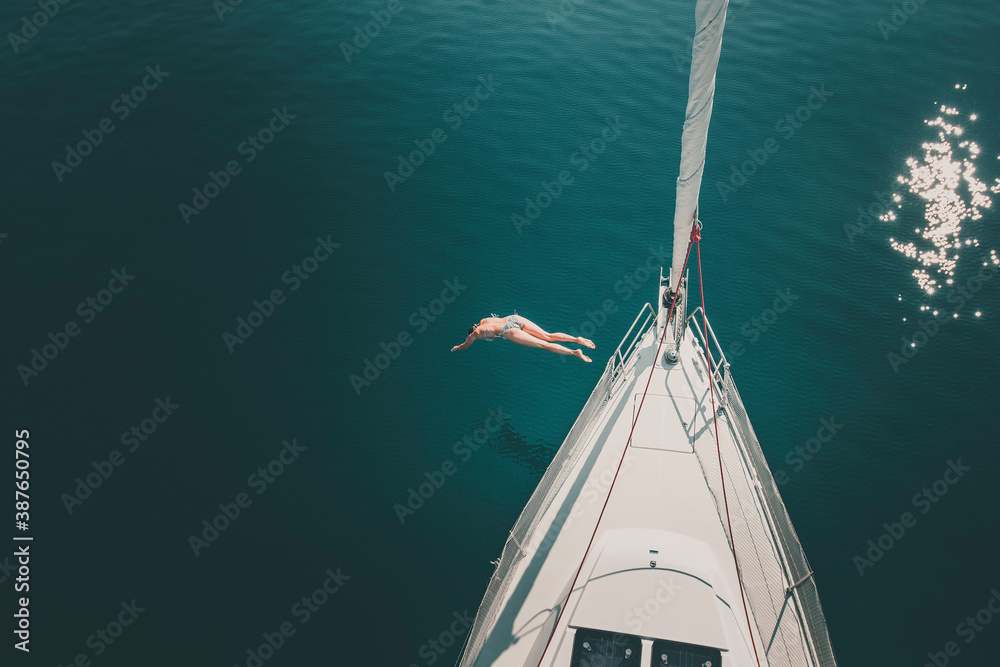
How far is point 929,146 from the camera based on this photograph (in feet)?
91.1

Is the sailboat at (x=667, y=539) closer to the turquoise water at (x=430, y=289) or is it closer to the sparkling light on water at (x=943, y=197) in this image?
the turquoise water at (x=430, y=289)

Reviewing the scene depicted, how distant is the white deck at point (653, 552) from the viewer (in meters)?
12.6

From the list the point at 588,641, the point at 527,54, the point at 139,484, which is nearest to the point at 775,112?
the point at 527,54

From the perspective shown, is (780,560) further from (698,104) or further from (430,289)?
(430,289)

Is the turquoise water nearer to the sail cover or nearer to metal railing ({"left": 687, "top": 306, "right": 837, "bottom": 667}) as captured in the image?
metal railing ({"left": 687, "top": 306, "right": 837, "bottom": 667})

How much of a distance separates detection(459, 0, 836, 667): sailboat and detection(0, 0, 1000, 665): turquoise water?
443 centimetres

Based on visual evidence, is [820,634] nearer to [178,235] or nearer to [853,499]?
[853,499]

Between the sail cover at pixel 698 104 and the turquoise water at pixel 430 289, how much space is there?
9371mm

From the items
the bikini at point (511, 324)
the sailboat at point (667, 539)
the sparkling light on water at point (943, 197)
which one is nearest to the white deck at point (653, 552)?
the sailboat at point (667, 539)

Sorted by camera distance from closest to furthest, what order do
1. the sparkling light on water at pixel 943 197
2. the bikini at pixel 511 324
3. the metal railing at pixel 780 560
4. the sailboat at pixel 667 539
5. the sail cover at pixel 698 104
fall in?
the sail cover at pixel 698 104, the sailboat at pixel 667 539, the metal railing at pixel 780 560, the bikini at pixel 511 324, the sparkling light on water at pixel 943 197

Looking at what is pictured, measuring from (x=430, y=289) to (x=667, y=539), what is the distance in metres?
14.7

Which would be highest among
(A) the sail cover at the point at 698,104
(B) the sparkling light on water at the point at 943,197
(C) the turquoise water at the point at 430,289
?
(A) the sail cover at the point at 698,104

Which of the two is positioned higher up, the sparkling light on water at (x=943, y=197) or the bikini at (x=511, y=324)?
the sparkling light on water at (x=943, y=197)

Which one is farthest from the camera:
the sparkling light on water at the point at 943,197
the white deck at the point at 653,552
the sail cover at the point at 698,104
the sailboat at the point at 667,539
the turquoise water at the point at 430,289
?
the sparkling light on water at the point at 943,197
